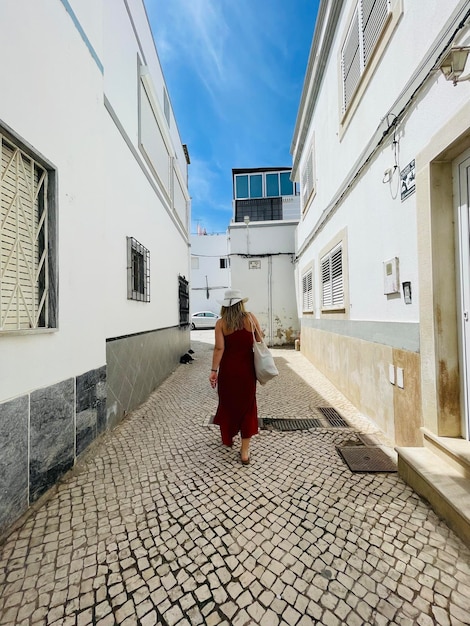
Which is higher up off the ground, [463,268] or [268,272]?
[268,272]

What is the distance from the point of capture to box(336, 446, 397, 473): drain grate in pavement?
2.48 metres

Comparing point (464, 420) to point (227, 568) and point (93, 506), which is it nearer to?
point (227, 568)

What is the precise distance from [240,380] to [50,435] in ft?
5.49

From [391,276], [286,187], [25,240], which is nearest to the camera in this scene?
[25,240]

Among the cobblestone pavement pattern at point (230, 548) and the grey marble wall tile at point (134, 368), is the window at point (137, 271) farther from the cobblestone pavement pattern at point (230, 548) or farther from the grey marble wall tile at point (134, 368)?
the cobblestone pavement pattern at point (230, 548)

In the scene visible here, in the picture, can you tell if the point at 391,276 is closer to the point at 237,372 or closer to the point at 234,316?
the point at 234,316

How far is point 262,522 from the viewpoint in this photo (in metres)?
1.88

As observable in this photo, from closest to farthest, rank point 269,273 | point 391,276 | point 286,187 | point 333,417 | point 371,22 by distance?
point 391,276
point 371,22
point 333,417
point 269,273
point 286,187

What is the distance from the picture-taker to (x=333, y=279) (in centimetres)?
548

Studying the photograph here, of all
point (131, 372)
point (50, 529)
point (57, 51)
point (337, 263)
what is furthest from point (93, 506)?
point (337, 263)

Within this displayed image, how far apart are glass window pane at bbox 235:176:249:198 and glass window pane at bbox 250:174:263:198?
0.91 feet

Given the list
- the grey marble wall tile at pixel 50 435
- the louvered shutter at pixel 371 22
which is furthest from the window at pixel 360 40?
the grey marble wall tile at pixel 50 435

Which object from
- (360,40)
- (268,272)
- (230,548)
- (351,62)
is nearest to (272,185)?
(268,272)

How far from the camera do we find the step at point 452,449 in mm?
1961
